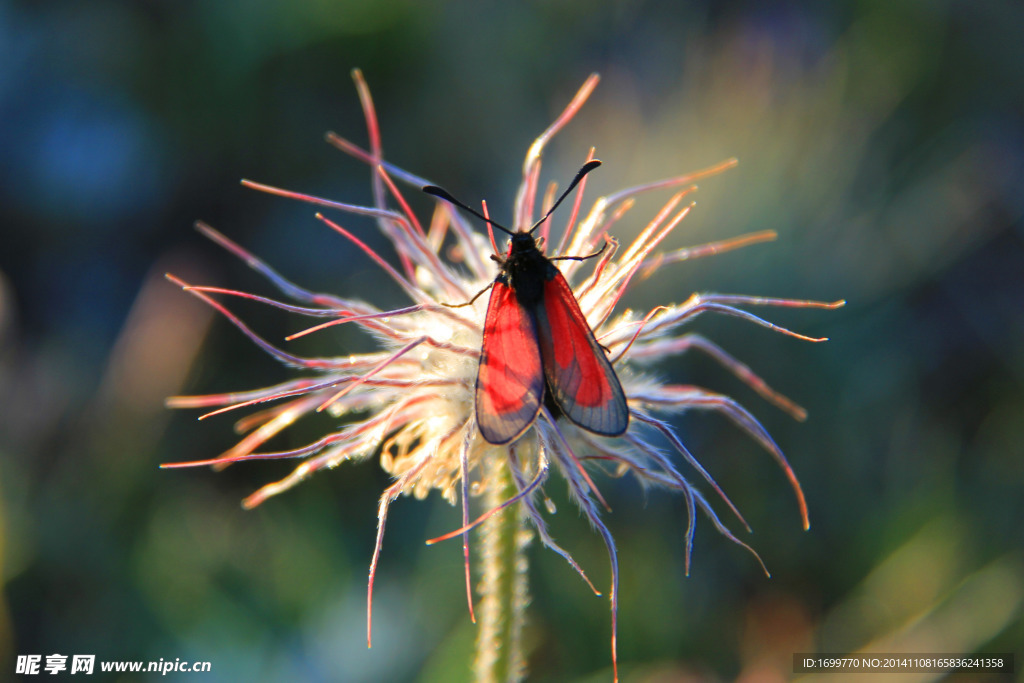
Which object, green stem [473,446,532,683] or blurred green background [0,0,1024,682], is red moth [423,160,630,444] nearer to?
green stem [473,446,532,683]

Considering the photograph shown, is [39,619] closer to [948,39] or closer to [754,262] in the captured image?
[754,262]

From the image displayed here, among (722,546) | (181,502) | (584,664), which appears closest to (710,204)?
(722,546)

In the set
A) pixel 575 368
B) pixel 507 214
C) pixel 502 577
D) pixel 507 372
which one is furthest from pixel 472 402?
pixel 507 214

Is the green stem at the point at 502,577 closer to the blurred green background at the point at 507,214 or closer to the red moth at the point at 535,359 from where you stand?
the red moth at the point at 535,359

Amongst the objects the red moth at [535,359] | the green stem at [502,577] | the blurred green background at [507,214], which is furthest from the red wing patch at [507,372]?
the blurred green background at [507,214]

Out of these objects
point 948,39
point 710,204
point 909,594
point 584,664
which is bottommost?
point 584,664

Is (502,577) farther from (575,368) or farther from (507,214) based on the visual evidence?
(507,214)
